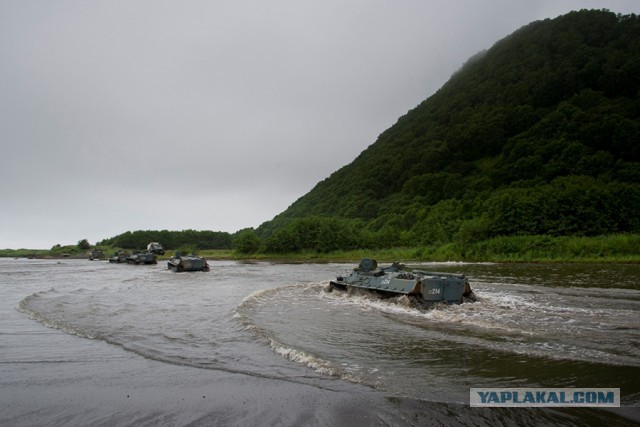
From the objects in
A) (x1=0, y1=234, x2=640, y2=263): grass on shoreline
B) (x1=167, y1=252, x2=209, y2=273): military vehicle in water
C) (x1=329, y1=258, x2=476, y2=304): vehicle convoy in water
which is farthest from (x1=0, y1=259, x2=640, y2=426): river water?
(x1=0, y1=234, x2=640, y2=263): grass on shoreline

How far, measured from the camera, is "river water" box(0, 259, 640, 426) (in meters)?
6.46

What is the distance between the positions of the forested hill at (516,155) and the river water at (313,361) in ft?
149

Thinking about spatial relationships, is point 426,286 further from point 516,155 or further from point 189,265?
point 516,155

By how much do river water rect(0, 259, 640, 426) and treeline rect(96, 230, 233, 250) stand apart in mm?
150742

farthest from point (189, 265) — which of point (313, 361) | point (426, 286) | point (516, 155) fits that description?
point (516, 155)

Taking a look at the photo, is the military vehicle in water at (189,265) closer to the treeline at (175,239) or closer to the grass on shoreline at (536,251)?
the grass on shoreline at (536,251)

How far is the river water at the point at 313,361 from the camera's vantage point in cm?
646

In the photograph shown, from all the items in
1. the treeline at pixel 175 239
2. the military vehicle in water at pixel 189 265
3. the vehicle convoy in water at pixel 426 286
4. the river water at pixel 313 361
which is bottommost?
the river water at pixel 313 361

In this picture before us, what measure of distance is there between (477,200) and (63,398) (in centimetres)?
8773

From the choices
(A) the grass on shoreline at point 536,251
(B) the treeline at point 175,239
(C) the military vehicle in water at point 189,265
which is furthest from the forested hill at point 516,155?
(B) the treeline at point 175,239

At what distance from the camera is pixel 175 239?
17200cm

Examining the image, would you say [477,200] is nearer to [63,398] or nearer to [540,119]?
[540,119]

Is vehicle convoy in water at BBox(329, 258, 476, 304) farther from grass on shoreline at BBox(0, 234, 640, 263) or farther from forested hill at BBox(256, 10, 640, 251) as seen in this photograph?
forested hill at BBox(256, 10, 640, 251)

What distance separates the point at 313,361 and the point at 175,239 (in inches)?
6795
